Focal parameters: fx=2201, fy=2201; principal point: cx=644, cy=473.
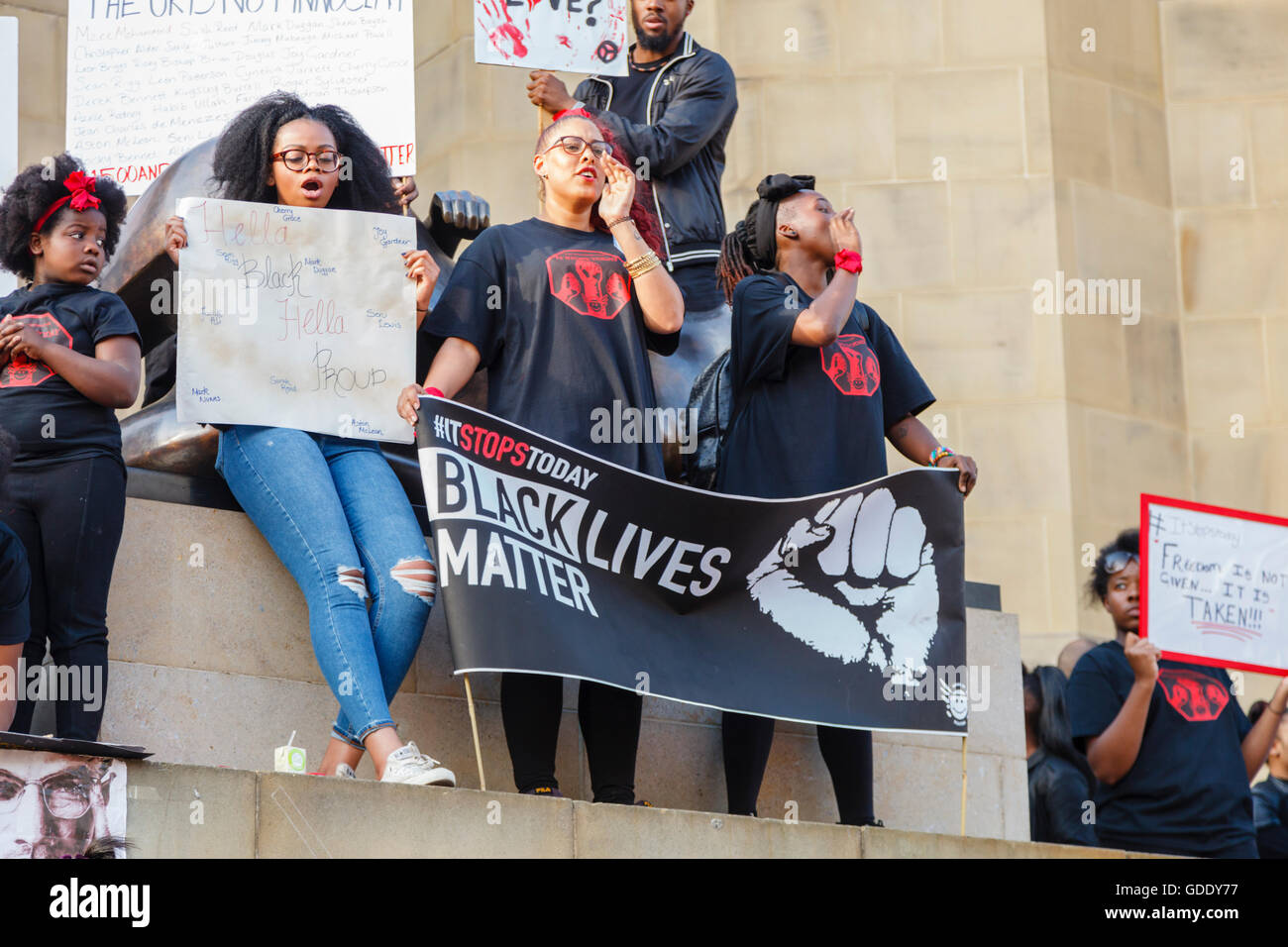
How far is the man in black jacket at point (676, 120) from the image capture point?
8.41m

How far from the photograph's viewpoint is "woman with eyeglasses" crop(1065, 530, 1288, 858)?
7973 mm

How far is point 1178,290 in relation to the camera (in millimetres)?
13664

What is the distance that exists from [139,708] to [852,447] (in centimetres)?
248

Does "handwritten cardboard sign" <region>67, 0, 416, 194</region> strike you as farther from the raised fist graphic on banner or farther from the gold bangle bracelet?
the raised fist graphic on banner

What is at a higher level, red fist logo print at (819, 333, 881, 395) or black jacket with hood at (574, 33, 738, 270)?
black jacket with hood at (574, 33, 738, 270)

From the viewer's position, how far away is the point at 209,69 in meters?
9.17

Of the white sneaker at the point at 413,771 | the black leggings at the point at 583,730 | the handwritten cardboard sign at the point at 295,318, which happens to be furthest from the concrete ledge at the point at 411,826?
the handwritten cardboard sign at the point at 295,318

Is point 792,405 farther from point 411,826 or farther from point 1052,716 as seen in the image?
point 1052,716

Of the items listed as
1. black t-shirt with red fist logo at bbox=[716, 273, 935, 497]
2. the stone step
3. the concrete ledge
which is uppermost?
black t-shirt with red fist logo at bbox=[716, 273, 935, 497]

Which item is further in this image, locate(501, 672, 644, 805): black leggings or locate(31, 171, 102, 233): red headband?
locate(31, 171, 102, 233): red headband

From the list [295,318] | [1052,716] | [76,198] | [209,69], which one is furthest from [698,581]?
[209,69]

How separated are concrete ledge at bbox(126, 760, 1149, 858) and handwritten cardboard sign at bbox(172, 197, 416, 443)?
147cm

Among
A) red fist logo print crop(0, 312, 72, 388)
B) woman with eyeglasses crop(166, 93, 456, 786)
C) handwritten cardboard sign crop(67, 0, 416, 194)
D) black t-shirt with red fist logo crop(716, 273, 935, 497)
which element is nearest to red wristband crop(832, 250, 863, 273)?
black t-shirt with red fist logo crop(716, 273, 935, 497)
